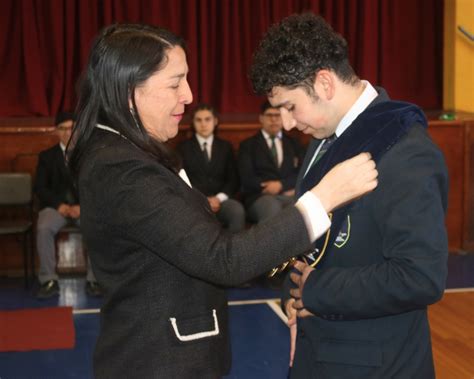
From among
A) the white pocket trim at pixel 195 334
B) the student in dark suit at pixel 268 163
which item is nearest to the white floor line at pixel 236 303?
the student in dark suit at pixel 268 163

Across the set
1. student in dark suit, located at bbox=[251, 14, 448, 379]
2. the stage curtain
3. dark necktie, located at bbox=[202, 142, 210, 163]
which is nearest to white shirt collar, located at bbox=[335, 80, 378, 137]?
student in dark suit, located at bbox=[251, 14, 448, 379]

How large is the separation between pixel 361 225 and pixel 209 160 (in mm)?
4876

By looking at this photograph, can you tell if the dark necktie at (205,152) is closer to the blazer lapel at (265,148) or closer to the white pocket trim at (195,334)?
the blazer lapel at (265,148)

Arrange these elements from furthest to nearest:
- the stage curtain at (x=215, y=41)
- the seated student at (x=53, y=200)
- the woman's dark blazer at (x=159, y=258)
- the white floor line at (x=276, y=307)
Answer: the stage curtain at (x=215, y=41) < the seated student at (x=53, y=200) < the white floor line at (x=276, y=307) < the woman's dark blazer at (x=159, y=258)

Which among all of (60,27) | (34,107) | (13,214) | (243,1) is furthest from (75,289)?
(243,1)

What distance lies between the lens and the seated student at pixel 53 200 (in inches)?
247

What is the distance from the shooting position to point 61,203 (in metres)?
6.52

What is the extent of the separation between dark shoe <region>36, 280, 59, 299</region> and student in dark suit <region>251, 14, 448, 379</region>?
425cm

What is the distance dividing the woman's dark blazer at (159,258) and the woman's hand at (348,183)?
76 millimetres

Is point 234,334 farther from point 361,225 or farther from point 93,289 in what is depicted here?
point 361,225

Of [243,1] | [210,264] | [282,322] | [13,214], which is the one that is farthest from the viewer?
[243,1]

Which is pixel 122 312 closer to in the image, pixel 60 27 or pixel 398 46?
pixel 60 27

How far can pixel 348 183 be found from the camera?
1809 millimetres

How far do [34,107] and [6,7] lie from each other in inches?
39.6
